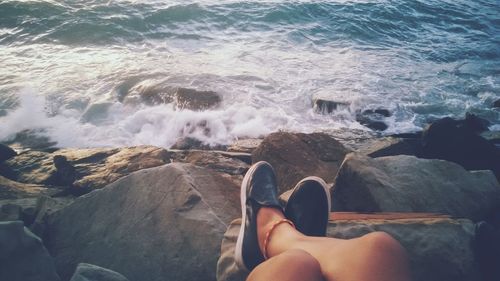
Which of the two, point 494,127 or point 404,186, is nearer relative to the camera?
point 404,186

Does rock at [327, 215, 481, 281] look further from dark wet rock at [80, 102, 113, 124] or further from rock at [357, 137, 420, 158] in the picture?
dark wet rock at [80, 102, 113, 124]

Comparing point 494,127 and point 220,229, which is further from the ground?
point 220,229

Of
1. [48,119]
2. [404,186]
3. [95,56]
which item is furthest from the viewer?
[95,56]

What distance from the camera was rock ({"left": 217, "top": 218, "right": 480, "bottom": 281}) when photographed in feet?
7.41

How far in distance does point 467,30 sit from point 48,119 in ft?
40.5

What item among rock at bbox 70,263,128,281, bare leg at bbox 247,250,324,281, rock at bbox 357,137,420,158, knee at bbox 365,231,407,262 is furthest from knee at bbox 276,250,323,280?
rock at bbox 357,137,420,158

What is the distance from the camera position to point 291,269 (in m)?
1.75

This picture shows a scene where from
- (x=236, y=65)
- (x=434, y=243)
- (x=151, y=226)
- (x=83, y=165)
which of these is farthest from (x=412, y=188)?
(x=236, y=65)

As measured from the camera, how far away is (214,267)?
2.55m

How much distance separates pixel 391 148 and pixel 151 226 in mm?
3207

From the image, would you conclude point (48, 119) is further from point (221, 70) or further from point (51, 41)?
point (51, 41)

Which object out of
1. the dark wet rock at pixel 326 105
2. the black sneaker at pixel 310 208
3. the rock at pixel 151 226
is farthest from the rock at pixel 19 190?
the dark wet rock at pixel 326 105

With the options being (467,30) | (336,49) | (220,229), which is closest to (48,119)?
(220,229)

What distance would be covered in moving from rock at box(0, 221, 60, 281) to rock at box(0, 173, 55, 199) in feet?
5.18
